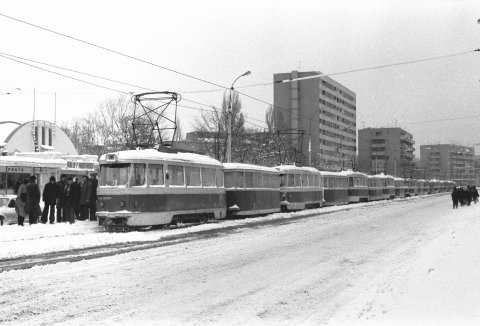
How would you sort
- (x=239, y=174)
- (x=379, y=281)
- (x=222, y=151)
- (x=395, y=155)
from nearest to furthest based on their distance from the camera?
(x=379, y=281) < (x=239, y=174) < (x=222, y=151) < (x=395, y=155)

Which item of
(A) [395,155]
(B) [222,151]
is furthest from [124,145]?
(A) [395,155]

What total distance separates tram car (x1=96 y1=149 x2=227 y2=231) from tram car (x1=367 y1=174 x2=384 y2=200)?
1413 inches

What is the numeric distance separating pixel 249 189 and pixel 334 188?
18.1 meters

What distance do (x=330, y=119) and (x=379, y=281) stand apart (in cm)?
11887

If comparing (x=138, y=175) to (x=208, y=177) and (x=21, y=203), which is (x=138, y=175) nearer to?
(x=21, y=203)

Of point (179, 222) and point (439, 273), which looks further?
point (179, 222)

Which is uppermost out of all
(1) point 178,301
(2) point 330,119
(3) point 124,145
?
(2) point 330,119

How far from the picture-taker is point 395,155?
458ft

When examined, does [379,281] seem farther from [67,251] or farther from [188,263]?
[67,251]

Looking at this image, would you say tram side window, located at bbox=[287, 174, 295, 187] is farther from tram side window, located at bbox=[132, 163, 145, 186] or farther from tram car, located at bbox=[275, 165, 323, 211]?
tram side window, located at bbox=[132, 163, 145, 186]

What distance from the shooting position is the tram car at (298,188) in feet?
106

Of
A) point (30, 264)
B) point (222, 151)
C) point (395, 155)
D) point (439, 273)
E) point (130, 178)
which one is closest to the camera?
point (439, 273)

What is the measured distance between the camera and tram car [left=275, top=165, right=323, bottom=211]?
32312mm

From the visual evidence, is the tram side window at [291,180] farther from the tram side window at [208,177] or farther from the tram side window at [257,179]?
the tram side window at [208,177]
